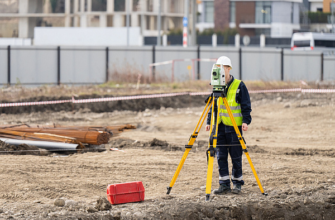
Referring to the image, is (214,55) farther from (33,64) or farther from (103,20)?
(103,20)

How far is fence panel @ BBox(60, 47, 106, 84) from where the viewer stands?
2633 cm

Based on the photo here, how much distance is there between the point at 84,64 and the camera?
26.4 m

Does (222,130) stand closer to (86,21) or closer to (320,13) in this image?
(320,13)

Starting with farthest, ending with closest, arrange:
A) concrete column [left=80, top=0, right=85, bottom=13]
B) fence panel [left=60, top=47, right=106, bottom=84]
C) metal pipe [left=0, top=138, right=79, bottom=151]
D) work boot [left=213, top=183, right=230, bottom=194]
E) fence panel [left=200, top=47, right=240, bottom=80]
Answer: concrete column [left=80, top=0, right=85, bottom=13] → fence panel [left=200, top=47, right=240, bottom=80] → fence panel [left=60, top=47, right=106, bottom=84] → metal pipe [left=0, top=138, right=79, bottom=151] → work boot [left=213, top=183, right=230, bottom=194]

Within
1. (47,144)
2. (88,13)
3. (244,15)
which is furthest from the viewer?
(244,15)

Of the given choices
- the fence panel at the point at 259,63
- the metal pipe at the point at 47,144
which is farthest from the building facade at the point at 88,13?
the metal pipe at the point at 47,144

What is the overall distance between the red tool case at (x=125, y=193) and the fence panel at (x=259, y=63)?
845 inches

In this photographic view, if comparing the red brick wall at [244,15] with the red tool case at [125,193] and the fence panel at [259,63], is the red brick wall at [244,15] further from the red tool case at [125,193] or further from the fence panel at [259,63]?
the red tool case at [125,193]

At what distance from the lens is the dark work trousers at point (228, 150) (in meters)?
6.40

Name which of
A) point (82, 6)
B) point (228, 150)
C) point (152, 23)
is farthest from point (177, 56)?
point (152, 23)

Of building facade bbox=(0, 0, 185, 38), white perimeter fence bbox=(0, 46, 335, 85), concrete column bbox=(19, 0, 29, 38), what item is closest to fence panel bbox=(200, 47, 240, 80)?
white perimeter fence bbox=(0, 46, 335, 85)

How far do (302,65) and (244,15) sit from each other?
41954mm

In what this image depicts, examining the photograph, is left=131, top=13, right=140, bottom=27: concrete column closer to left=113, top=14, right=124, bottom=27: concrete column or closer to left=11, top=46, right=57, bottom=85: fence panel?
left=113, top=14, right=124, bottom=27: concrete column

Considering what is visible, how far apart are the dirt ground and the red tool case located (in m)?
0.10
